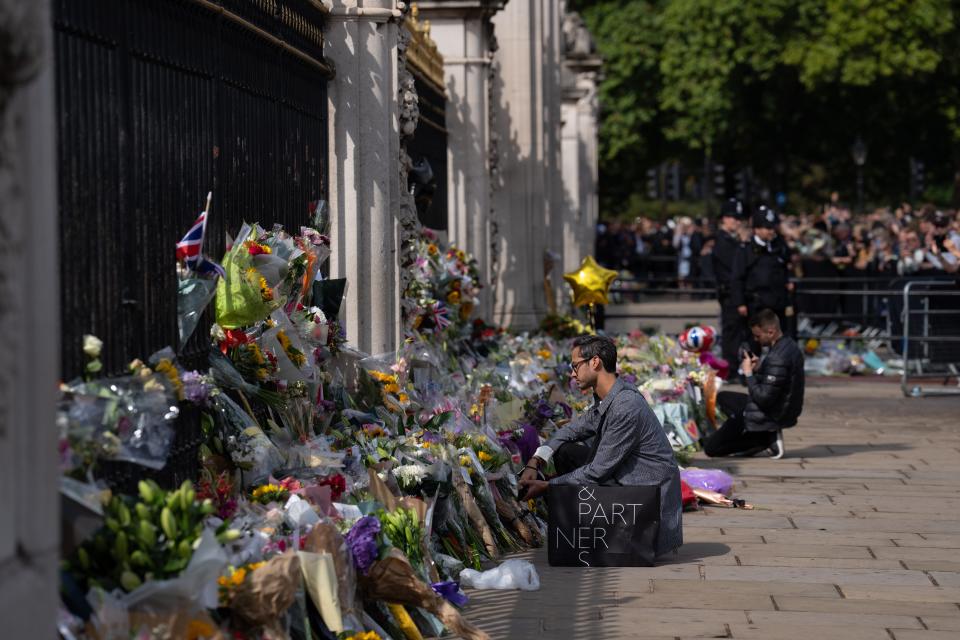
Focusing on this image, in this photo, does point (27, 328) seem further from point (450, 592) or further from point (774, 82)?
point (774, 82)

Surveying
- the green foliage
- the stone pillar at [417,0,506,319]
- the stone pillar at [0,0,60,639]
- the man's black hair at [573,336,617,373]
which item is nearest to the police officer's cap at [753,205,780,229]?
the stone pillar at [417,0,506,319]

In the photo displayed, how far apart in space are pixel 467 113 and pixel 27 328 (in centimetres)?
1100

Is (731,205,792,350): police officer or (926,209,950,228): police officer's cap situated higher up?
(926,209,950,228): police officer's cap

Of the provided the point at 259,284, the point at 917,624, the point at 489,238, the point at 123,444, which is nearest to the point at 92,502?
the point at 123,444

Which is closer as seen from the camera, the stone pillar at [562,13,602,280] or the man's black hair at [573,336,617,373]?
the man's black hair at [573,336,617,373]

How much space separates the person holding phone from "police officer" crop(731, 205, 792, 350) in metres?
4.66

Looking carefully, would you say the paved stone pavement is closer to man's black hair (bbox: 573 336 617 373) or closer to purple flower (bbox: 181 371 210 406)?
man's black hair (bbox: 573 336 617 373)

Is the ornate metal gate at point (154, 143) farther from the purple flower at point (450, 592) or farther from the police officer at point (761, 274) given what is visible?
the police officer at point (761, 274)

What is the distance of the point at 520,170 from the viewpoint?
17094mm

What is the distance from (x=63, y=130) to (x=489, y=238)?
34.3 feet

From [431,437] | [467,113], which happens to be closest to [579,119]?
[467,113]

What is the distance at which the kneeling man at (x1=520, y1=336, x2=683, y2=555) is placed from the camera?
28.4ft

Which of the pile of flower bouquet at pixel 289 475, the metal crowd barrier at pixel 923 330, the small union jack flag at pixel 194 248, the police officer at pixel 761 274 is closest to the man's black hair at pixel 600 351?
the pile of flower bouquet at pixel 289 475

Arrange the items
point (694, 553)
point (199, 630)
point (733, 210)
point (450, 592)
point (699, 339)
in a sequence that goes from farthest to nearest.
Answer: point (733, 210), point (699, 339), point (694, 553), point (450, 592), point (199, 630)
